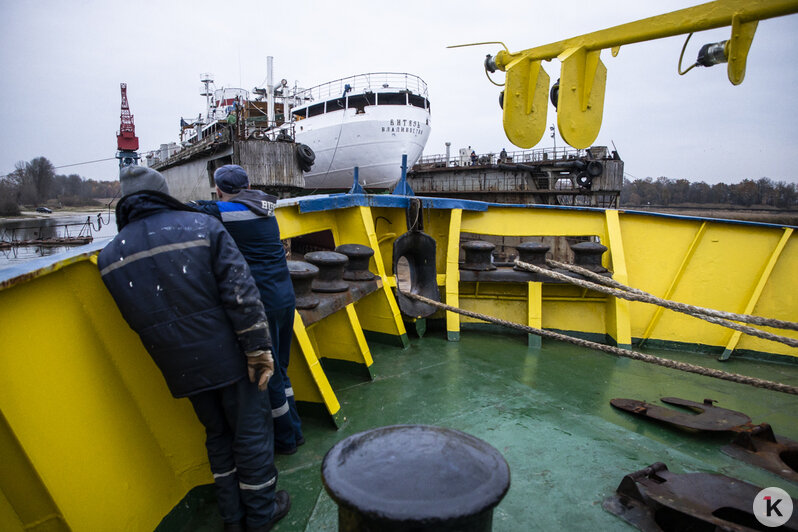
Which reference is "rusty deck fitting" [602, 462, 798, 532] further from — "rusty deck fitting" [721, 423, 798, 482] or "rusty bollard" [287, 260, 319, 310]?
"rusty bollard" [287, 260, 319, 310]

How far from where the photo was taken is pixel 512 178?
26891 millimetres

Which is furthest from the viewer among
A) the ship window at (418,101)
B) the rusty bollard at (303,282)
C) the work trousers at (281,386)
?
the ship window at (418,101)

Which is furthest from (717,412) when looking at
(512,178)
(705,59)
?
(512,178)

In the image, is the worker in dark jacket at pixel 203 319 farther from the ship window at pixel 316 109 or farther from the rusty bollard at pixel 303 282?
the ship window at pixel 316 109

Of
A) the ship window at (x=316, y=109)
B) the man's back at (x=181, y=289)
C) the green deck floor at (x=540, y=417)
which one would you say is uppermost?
the ship window at (x=316, y=109)

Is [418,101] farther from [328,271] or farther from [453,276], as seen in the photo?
[328,271]

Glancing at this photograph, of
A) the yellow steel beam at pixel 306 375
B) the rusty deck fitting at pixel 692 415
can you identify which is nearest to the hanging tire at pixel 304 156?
the yellow steel beam at pixel 306 375

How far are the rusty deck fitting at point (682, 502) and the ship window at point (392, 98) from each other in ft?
64.8

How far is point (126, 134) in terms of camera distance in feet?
111

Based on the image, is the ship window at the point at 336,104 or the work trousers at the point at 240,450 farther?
the ship window at the point at 336,104

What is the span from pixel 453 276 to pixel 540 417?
81.9 inches

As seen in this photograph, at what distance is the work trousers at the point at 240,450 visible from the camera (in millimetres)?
1881

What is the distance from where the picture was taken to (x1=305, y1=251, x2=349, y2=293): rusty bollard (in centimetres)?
347

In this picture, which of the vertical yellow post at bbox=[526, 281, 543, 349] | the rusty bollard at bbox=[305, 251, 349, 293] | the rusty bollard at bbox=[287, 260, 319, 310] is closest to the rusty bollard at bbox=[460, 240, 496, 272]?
the vertical yellow post at bbox=[526, 281, 543, 349]
